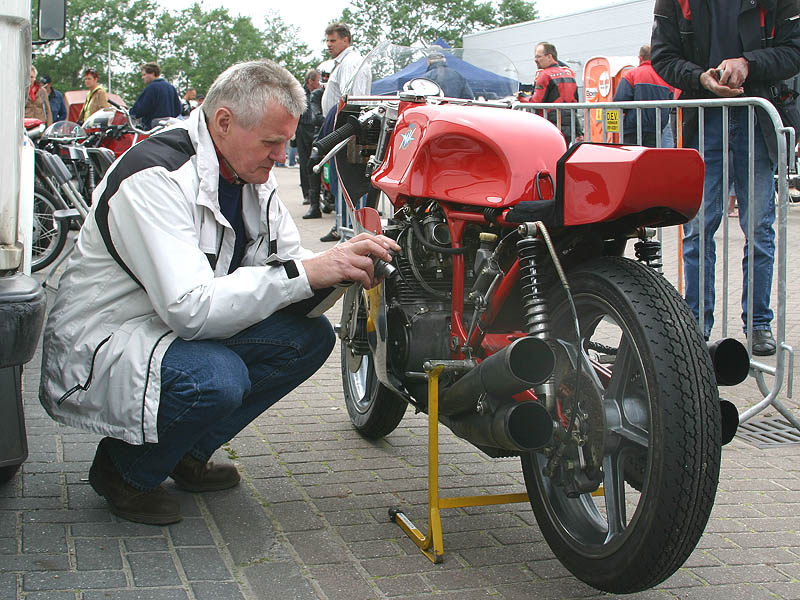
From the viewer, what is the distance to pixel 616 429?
2465mm

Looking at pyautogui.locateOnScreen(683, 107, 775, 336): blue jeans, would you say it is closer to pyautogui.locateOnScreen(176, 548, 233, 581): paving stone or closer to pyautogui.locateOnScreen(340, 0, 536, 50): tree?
pyautogui.locateOnScreen(176, 548, 233, 581): paving stone

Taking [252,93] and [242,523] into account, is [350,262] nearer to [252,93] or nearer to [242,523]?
[252,93]

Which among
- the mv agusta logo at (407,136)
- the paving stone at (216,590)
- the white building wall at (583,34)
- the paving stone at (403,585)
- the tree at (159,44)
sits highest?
the tree at (159,44)

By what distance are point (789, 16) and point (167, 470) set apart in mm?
3896

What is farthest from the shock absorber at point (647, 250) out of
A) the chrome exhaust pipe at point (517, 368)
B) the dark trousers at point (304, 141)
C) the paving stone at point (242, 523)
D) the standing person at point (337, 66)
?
the dark trousers at point (304, 141)

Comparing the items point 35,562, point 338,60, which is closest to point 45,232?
point 338,60

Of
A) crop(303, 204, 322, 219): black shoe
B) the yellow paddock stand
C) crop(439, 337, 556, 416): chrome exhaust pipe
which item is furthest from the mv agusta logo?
crop(303, 204, 322, 219): black shoe

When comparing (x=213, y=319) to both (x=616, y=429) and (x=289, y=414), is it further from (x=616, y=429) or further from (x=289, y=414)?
(x=289, y=414)

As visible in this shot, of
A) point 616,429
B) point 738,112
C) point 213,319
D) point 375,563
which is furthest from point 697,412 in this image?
point 738,112

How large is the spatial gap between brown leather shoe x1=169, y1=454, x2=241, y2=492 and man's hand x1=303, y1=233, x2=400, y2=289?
2.89ft

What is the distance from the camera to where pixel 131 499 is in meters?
3.06

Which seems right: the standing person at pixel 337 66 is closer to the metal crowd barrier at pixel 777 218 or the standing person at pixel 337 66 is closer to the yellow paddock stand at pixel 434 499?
the metal crowd barrier at pixel 777 218

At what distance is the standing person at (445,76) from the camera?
440cm

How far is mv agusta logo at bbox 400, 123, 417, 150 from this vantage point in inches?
123
